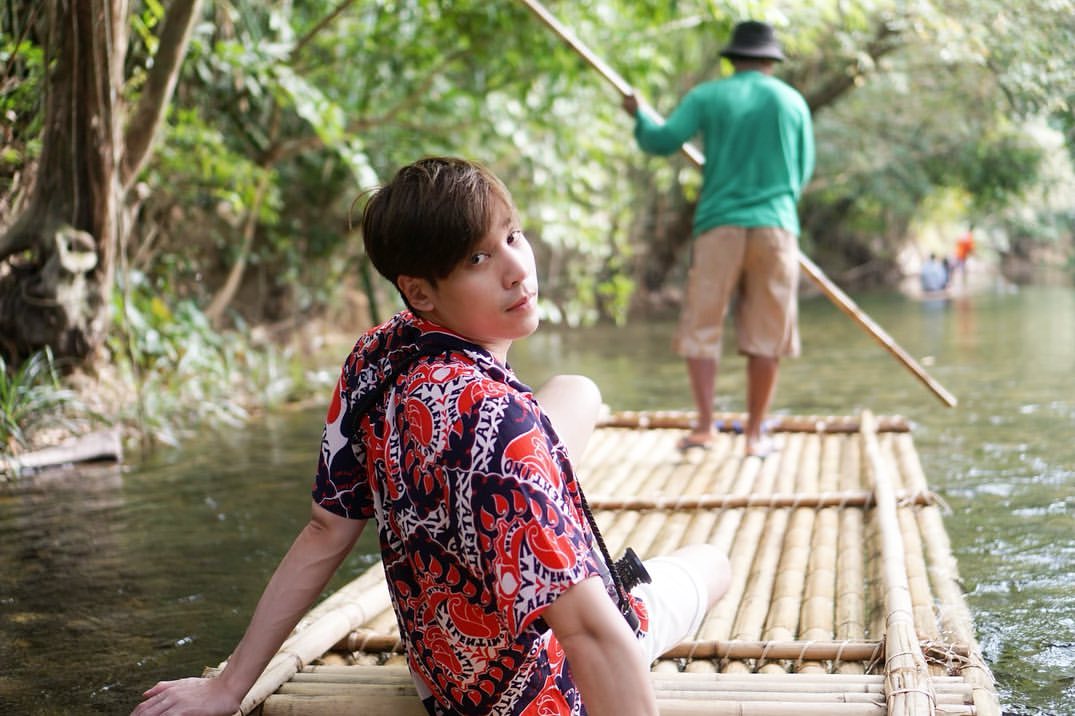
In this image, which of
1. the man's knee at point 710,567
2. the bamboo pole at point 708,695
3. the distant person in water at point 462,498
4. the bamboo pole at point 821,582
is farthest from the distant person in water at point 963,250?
the distant person in water at point 462,498

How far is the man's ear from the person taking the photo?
137 centimetres

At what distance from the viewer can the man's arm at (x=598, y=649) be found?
3.92 feet

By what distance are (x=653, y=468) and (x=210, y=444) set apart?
2.17 metres

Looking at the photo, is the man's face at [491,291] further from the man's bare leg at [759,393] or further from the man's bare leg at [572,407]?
the man's bare leg at [759,393]

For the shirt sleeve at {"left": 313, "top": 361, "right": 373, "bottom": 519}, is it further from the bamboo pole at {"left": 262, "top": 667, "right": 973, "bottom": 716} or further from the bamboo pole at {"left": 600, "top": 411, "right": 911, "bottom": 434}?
the bamboo pole at {"left": 600, "top": 411, "right": 911, "bottom": 434}

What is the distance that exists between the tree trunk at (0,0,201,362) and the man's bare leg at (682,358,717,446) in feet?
7.39

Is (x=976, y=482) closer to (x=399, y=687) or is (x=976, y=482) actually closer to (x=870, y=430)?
(x=870, y=430)

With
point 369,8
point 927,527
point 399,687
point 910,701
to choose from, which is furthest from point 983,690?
point 369,8

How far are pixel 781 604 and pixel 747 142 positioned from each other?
1.74 meters

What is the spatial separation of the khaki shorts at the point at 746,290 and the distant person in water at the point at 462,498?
201 centimetres

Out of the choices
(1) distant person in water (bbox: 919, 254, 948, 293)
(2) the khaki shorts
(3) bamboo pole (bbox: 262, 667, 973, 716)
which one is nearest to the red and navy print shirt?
(3) bamboo pole (bbox: 262, 667, 973, 716)

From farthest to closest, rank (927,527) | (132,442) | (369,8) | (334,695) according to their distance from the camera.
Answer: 1. (369,8)
2. (132,442)
3. (927,527)
4. (334,695)

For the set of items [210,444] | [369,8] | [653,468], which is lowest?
[210,444]

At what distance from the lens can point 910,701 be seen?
1502mm
